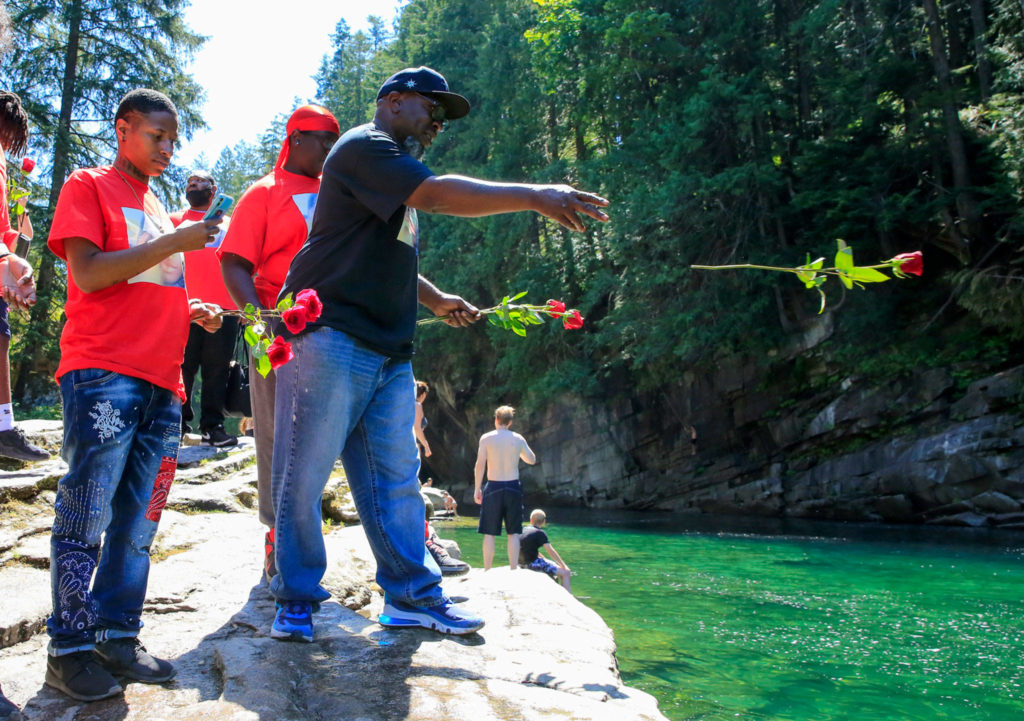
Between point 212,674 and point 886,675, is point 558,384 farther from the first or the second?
point 212,674

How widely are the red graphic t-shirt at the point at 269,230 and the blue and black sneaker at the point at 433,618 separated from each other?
150cm

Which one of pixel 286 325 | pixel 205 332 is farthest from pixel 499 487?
pixel 286 325

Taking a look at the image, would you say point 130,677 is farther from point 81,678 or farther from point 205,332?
point 205,332

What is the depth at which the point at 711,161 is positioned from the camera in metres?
23.1

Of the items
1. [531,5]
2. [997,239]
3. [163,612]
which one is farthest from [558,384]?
[163,612]

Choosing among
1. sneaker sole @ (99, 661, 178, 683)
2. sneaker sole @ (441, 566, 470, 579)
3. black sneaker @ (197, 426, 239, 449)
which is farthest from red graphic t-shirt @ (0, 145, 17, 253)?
black sneaker @ (197, 426, 239, 449)

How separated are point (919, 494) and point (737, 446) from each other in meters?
6.01

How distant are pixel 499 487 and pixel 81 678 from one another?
23.7 feet

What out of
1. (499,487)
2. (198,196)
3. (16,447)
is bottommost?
(499,487)

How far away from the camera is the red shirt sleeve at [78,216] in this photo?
2867 mm

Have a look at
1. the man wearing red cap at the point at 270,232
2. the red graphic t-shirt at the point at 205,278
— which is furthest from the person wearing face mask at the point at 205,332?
the man wearing red cap at the point at 270,232

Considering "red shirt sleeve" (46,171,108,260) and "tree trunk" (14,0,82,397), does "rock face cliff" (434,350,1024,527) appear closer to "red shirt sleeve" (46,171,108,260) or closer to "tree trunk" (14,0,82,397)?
"tree trunk" (14,0,82,397)

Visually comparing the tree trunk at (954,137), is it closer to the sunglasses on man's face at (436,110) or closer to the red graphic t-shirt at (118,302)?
the sunglasses on man's face at (436,110)

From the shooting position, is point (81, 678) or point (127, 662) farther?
point (127, 662)
